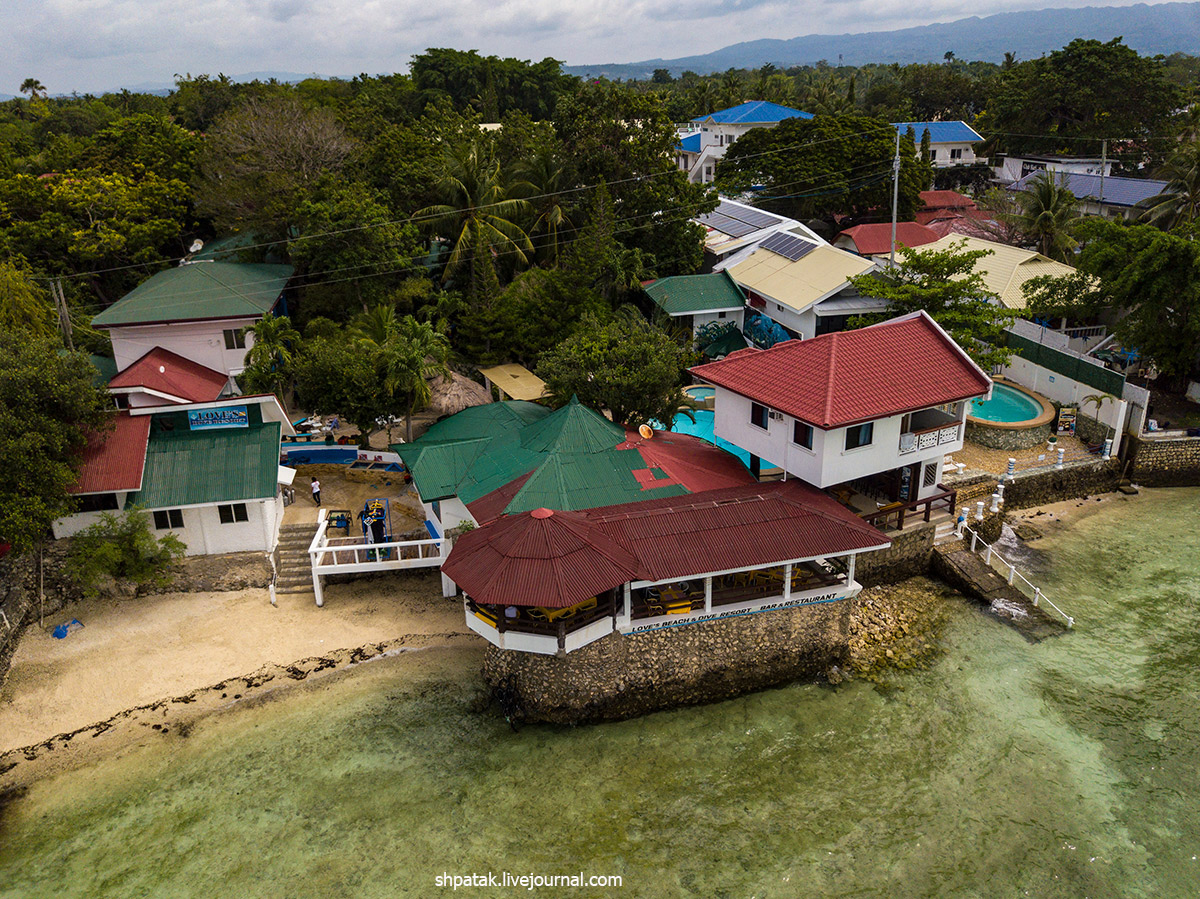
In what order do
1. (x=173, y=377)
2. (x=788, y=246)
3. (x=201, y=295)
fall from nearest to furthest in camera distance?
(x=173, y=377), (x=201, y=295), (x=788, y=246)

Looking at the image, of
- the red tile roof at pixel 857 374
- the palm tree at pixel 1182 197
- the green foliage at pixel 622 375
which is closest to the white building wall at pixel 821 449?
the red tile roof at pixel 857 374

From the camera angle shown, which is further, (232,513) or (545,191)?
(545,191)

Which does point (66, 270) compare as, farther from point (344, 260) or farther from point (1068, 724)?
point (1068, 724)

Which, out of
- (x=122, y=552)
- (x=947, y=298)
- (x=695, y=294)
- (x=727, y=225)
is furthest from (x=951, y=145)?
(x=122, y=552)

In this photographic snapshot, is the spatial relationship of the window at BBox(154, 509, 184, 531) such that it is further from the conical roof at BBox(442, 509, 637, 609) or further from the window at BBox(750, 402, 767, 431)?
the window at BBox(750, 402, 767, 431)

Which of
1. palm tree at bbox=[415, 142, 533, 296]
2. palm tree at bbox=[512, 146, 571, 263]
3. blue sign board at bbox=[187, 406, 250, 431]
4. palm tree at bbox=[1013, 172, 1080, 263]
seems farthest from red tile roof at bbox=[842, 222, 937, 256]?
blue sign board at bbox=[187, 406, 250, 431]

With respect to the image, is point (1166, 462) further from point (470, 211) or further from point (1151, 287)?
point (470, 211)
